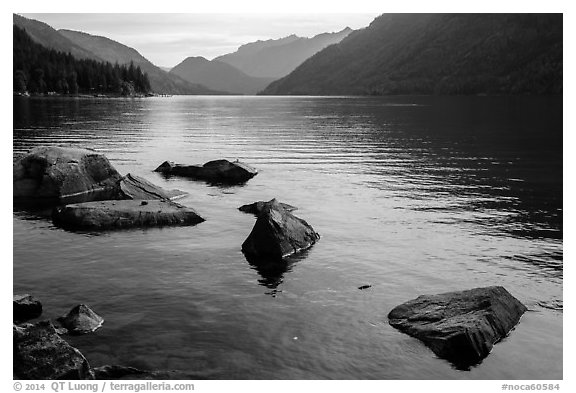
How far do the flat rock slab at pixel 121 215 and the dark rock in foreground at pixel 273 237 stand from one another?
6.10 meters

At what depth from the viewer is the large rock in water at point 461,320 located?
1688 centimetres

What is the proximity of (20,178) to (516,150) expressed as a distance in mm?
52718

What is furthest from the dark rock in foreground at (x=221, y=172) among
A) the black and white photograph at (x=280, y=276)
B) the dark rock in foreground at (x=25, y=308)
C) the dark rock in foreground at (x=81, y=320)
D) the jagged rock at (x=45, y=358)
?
the jagged rock at (x=45, y=358)

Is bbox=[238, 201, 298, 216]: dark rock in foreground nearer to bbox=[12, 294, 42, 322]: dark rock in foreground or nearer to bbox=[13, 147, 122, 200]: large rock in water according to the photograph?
bbox=[13, 147, 122, 200]: large rock in water

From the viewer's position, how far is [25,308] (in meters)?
18.7

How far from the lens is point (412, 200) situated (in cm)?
3881

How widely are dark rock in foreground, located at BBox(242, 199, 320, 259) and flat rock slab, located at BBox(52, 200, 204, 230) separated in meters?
6.10

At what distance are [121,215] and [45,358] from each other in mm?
15510

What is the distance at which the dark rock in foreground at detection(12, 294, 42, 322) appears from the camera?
60.7 feet

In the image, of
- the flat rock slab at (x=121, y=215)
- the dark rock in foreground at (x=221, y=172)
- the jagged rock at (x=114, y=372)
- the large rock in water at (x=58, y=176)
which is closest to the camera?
the jagged rock at (x=114, y=372)

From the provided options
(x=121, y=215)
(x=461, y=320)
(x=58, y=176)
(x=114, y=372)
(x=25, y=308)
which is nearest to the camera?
(x=114, y=372)

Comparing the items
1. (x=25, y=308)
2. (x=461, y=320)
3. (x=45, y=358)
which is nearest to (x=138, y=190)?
(x=25, y=308)

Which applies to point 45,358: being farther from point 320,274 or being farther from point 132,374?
point 320,274

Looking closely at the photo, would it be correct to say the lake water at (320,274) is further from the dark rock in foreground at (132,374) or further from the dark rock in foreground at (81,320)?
the dark rock in foreground at (81,320)
